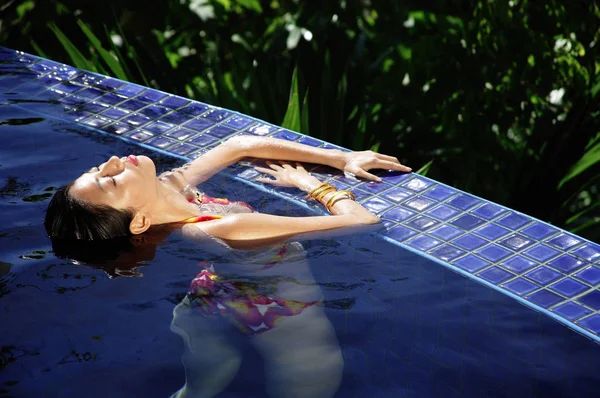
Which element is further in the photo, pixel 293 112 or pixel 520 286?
pixel 293 112

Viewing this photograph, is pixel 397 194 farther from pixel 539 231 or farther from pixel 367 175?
pixel 539 231

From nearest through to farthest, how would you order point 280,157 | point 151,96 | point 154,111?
point 280,157, point 154,111, point 151,96

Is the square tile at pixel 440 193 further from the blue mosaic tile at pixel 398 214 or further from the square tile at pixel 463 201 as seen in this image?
the blue mosaic tile at pixel 398 214

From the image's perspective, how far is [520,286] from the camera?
2818mm

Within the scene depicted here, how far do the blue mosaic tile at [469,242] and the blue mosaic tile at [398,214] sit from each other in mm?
240

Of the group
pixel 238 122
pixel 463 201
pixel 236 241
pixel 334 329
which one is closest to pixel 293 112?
pixel 238 122

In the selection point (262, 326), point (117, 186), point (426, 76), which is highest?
point (117, 186)

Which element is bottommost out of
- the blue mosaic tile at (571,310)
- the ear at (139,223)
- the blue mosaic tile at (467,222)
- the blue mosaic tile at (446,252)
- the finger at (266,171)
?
the ear at (139,223)

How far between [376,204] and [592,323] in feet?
3.20

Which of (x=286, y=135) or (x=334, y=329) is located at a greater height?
(x=286, y=135)

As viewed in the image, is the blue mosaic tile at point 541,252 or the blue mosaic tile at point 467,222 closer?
the blue mosaic tile at point 541,252

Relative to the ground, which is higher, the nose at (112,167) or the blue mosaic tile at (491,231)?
the nose at (112,167)

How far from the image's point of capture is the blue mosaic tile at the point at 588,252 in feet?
9.53

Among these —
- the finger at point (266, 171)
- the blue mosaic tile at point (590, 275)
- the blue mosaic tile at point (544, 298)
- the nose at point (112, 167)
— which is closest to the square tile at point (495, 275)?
the blue mosaic tile at point (544, 298)
